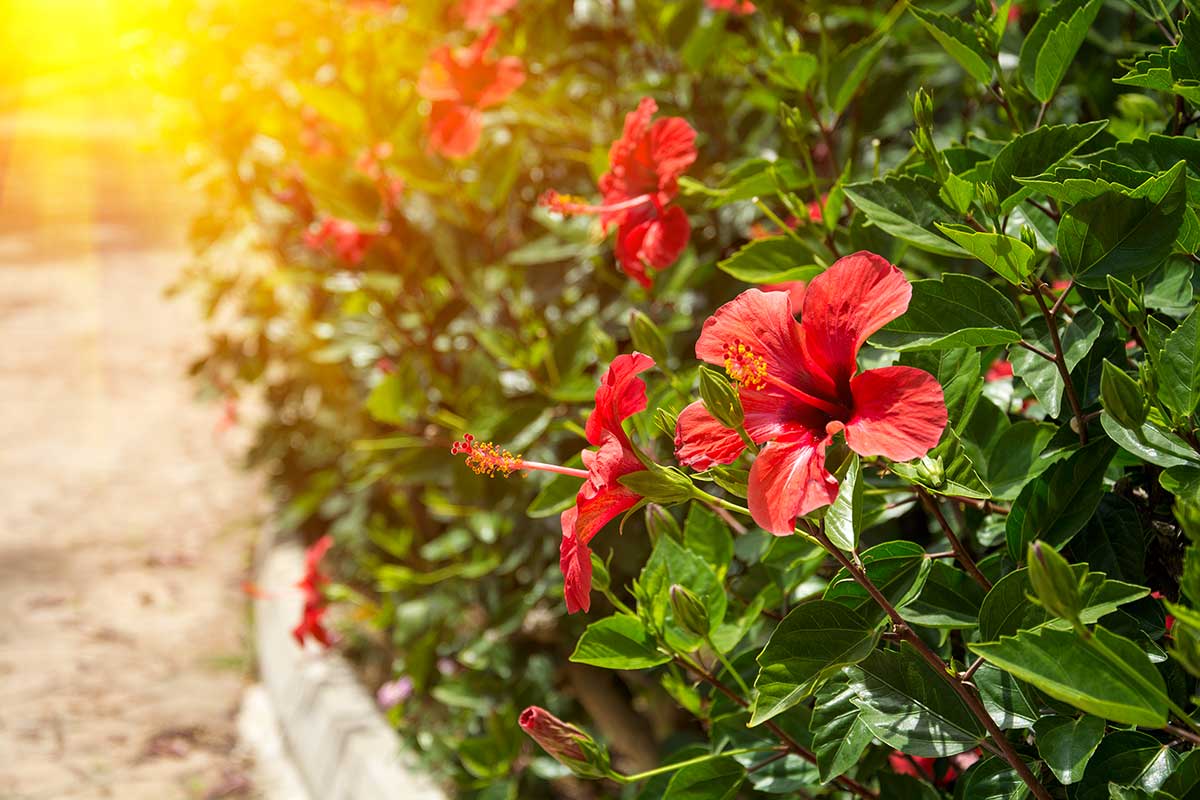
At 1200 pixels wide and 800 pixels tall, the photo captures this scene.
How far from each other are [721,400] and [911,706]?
27 cm

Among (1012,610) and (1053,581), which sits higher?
(1053,581)

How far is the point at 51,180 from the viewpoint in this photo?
8.58 metres

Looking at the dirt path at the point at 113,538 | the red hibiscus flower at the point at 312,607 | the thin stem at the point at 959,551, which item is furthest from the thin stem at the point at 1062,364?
the dirt path at the point at 113,538

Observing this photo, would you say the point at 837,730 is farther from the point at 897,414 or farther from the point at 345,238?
the point at 345,238

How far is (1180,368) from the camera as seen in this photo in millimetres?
679

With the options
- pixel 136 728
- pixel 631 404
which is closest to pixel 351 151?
pixel 631 404

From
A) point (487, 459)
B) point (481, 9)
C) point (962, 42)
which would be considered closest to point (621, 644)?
point (487, 459)

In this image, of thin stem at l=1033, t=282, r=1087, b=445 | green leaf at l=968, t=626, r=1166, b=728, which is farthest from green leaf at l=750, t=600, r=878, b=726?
thin stem at l=1033, t=282, r=1087, b=445

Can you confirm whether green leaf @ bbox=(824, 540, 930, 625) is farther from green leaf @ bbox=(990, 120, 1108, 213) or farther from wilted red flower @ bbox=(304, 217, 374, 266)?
wilted red flower @ bbox=(304, 217, 374, 266)

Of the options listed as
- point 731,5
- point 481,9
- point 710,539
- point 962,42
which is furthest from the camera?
point 481,9

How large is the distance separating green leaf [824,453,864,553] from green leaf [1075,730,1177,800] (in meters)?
0.21

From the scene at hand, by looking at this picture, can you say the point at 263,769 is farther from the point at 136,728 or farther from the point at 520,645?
the point at 520,645

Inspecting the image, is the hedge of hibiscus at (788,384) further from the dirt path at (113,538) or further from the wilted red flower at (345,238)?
the dirt path at (113,538)

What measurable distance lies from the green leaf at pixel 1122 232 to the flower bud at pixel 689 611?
0.37 m
